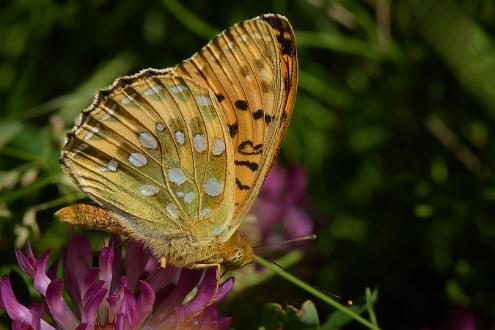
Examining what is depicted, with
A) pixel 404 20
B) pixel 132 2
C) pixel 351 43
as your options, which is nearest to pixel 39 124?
pixel 132 2

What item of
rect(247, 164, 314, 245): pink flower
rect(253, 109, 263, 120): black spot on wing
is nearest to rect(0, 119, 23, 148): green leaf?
rect(247, 164, 314, 245): pink flower

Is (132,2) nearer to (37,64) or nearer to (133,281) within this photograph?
(37,64)

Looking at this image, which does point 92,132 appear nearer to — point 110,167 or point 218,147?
point 110,167

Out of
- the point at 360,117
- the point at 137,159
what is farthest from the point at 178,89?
the point at 360,117

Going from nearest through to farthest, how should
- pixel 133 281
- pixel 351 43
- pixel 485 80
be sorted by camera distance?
pixel 133 281 → pixel 485 80 → pixel 351 43

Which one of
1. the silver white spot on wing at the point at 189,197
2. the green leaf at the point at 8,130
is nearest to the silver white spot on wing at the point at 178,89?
the silver white spot on wing at the point at 189,197

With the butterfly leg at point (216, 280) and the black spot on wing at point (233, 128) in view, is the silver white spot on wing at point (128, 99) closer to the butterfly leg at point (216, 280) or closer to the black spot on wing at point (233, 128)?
the black spot on wing at point (233, 128)

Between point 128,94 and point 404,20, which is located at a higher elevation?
point 128,94

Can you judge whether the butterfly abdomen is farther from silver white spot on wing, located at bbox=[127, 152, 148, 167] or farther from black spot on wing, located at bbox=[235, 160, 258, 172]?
black spot on wing, located at bbox=[235, 160, 258, 172]
